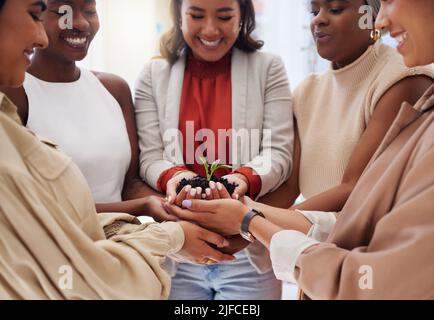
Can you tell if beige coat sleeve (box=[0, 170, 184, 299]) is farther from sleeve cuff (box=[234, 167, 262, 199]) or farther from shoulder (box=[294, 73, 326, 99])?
shoulder (box=[294, 73, 326, 99])

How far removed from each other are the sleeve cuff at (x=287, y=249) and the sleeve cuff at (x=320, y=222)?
0.68 feet

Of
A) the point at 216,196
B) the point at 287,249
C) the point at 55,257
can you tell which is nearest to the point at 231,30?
the point at 216,196

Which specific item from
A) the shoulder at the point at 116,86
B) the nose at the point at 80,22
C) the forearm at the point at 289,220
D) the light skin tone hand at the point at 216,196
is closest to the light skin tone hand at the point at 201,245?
the light skin tone hand at the point at 216,196

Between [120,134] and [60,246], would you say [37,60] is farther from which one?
[60,246]

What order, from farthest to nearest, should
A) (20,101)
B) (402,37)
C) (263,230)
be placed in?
(20,101) < (263,230) < (402,37)

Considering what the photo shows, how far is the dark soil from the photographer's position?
1.24 metres

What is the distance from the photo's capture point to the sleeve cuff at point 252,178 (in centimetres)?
129

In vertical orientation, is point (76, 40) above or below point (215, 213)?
above

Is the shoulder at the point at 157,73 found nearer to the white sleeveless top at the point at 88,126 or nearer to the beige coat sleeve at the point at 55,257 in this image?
the white sleeveless top at the point at 88,126

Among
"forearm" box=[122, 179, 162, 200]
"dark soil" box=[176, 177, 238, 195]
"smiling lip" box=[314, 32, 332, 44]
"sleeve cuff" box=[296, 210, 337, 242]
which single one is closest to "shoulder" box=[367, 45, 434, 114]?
"smiling lip" box=[314, 32, 332, 44]

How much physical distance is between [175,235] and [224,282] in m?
0.39

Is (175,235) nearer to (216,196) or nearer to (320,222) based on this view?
(216,196)

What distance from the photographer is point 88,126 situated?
4.03 ft
